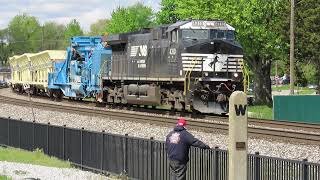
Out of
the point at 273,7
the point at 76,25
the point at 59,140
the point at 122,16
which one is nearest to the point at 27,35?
the point at 76,25

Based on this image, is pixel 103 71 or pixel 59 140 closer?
pixel 59 140

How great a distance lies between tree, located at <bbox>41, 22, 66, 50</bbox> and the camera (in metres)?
164

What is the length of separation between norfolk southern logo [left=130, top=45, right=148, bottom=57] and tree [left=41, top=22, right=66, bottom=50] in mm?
131638

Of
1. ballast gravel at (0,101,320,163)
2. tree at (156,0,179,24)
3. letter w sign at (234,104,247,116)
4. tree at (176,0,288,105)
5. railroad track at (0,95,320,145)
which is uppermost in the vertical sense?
tree at (156,0,179,24)

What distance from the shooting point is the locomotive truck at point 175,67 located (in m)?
26.5

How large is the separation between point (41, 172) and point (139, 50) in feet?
55.3

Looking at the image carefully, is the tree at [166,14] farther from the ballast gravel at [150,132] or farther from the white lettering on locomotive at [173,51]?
the white lettering on locomotive at [173,51]

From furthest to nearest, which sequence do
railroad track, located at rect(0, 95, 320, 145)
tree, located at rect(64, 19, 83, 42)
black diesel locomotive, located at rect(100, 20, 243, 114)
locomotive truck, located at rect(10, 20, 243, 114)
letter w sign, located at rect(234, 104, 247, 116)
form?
tree, located at rect(64, 19, 83, 42), locomotive truck, located at rect(10, 20, 243, 114), black diesel locomotive, located at rect(100, 20, 243, 114), railroad track, located at rect(0, 95, 320, 145), letter w sign, located at rect(234, 104, 247, 116)

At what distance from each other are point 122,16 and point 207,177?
85380 millimetres

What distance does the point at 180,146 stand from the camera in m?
11.4

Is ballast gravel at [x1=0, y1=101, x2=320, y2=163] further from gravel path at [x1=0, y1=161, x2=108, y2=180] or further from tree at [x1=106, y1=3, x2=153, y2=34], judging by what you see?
tree at [x1=106, y1=3, x2=153, y2=34]

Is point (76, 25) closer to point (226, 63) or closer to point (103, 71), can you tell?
point (103, 71)

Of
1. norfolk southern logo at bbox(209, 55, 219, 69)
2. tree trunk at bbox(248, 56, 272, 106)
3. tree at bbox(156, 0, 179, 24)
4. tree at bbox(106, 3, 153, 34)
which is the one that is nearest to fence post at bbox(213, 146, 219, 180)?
norfolk southern logo at bbox(209, 55, 219, 69)

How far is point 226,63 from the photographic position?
26.8m
